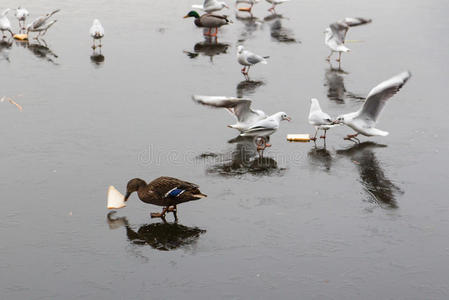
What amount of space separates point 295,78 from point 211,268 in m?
7.98

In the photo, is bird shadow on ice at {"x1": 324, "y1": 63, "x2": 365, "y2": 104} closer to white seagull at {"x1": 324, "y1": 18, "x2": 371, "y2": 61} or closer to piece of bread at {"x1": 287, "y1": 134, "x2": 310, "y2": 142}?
white seagull at {"x1": 324, "y1": 18, "x2": 371, "y2": 61}

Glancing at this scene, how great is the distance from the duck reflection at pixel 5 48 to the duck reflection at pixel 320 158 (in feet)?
26.6

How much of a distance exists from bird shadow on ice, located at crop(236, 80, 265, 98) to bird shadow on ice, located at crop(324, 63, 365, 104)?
1474mm

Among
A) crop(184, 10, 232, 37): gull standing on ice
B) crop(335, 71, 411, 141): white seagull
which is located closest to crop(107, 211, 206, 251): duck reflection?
crop(335, 71, 411, 141): white seagull

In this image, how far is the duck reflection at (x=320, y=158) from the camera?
10539 mm

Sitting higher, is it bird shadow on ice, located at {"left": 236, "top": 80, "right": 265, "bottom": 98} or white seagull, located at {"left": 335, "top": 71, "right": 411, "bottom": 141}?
bird shadow on ice, located at {"left": 236, "top": 80, "right": 265, "bottom": 98}

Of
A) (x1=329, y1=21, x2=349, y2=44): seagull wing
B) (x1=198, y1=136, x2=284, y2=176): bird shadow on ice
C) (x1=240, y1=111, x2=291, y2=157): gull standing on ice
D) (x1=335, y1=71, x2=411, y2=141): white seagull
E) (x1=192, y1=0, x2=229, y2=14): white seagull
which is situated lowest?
(x1=198, y1=136, x2=284, y2=176): bird shadow on ice

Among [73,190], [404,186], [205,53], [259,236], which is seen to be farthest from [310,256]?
[205,53]

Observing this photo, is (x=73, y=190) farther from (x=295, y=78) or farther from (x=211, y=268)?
(x=295, y=78)

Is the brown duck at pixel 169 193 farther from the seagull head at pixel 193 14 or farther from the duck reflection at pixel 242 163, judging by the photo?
the seagull head at pixel 193 14

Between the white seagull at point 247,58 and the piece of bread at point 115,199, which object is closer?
the piece of bread at point 115,199

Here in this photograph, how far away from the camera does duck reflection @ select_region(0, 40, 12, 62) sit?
15.8 m

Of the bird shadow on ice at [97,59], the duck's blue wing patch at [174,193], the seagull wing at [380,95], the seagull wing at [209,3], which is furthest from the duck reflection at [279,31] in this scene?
the duck's blue wing patch at [174,193]

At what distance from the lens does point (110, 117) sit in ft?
40.1
